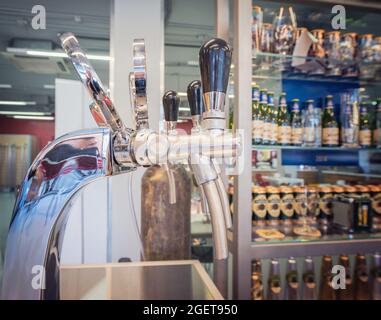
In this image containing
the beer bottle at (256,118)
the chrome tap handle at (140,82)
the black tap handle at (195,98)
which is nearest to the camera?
the chrome tap handle at (140,82)

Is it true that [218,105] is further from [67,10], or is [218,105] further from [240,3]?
[67,10]

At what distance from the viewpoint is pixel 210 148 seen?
0.32 meters

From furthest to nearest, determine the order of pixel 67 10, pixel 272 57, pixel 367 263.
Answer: pixel 67 10, pixel 367 263, pixel 272 57

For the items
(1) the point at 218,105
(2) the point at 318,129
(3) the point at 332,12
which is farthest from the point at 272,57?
(1) the point at 218,105

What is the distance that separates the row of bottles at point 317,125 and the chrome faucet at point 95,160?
0.78m

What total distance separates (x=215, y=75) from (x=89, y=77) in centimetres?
17

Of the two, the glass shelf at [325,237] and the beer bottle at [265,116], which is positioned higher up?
the beer bottle at [265,116]

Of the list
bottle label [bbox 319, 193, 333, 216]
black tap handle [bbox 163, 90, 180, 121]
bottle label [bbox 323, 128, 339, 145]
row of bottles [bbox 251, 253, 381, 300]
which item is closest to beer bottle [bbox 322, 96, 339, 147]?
bottle label [bbox 323, 128, 339, 145]

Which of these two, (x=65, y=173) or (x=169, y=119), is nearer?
(x=65, y=173)

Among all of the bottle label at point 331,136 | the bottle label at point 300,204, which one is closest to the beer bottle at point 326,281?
the bottle label at point 300,204

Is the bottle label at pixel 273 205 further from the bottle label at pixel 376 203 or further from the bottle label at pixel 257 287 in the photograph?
the bottle label at pixel 376 203

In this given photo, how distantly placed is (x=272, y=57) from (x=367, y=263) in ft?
3.13

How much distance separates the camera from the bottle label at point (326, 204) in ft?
3.67

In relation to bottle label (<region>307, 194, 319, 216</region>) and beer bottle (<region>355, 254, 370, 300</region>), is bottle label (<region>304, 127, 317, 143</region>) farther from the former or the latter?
beer bottle (<region>355, 254, 370, 300</region>)
